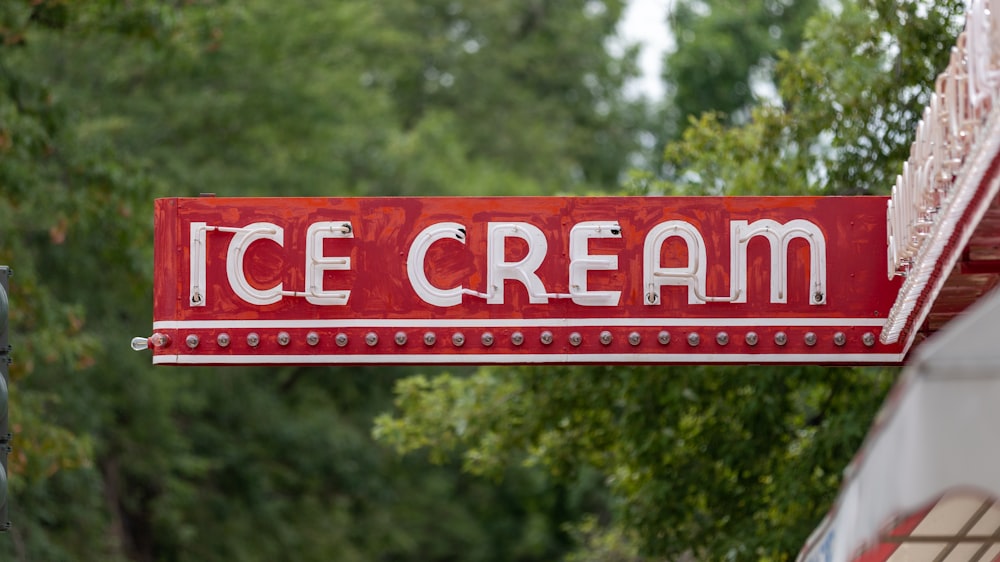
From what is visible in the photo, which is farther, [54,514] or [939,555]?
[54,514]

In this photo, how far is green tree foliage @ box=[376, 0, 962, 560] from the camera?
13.9 meters

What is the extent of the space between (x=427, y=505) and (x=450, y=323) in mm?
24840

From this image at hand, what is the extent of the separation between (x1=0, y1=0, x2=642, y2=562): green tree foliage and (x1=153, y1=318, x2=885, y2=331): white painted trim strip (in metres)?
6.58

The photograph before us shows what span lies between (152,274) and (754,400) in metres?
11.6

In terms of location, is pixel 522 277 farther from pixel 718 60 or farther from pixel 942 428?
pixel 718 60

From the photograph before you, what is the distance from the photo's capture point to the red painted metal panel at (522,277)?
381 inches

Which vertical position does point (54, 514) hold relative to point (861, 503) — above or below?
below

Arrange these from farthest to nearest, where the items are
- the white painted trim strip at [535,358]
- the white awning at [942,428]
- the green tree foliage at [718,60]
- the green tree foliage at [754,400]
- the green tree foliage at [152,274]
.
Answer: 1. the green tree foliage at [718,60]
2. the green tree foliage at [152,274]
3. the green tree foliage at [754,400]
4. the white painted trim strip at [535,358]
5. the white awning at [942,428]

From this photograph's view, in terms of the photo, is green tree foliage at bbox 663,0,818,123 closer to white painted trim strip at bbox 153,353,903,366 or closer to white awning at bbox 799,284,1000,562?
white painted trim strip at bbox 153,353,903,366

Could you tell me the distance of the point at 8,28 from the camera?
17219 mm

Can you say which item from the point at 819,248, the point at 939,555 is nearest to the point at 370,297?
the point at 819,248

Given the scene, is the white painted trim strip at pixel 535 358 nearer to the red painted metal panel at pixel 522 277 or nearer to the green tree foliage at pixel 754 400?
the red painted metal panel at pixel 522 277

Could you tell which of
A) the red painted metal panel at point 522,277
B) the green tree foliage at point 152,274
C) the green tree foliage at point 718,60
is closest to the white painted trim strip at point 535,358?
the red painted metal panel at point 522,277

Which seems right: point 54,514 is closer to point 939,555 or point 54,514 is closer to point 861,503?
point 939,555
